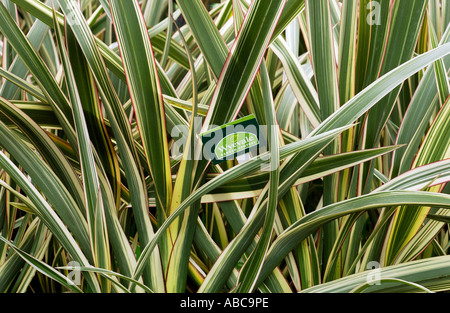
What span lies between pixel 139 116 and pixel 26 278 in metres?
0.31

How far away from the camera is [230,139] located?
0.38 meters

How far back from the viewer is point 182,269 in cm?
40

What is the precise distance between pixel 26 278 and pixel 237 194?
1.07 feet

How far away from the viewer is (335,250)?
43 centimetres

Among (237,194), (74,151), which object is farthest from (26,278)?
(237,194)

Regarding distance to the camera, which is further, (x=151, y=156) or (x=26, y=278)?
(x=26, y=278)

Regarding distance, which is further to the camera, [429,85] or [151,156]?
[429,85]

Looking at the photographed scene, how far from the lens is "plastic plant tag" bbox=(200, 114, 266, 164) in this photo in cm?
37

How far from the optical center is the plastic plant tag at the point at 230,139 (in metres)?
0.37
